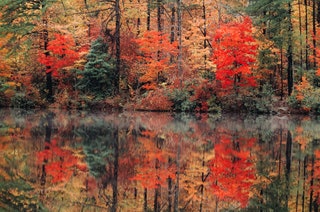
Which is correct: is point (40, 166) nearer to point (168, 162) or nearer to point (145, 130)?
point (168, 162)

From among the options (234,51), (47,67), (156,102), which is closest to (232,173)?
(234,51)

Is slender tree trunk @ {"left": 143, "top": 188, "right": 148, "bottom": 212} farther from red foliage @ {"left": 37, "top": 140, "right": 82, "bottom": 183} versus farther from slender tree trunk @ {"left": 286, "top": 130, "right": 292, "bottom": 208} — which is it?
slender tree trunk @ {"left": 286, "top": 130, "right": 292, "bottom": 208}

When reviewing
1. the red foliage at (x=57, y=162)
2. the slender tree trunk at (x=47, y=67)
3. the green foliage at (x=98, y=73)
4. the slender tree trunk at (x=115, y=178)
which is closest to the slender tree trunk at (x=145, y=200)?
the slender tree trunk at (x=115, y=178)

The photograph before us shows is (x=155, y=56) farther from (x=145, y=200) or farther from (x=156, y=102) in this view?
(x=145, y=200)

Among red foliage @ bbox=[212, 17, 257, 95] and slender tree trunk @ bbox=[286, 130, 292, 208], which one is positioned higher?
red foliage @ bbox=[212, 17, 257, 95]

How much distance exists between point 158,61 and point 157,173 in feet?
86.3

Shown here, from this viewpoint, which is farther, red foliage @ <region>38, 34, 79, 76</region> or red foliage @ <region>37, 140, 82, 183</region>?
red foliage @ <region>38, 34, 79, 76</region>

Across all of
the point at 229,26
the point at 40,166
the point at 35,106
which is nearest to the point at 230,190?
the point at 40,166

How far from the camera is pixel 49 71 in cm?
3616

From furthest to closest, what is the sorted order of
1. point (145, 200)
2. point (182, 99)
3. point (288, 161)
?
point (182, 99), point (288, 161), point (145, 200)

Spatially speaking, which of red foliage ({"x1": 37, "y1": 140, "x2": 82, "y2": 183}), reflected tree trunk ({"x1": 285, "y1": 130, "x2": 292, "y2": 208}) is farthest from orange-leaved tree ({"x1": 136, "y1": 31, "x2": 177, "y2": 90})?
red foliage ({"x1": 37, "y1": 140, "x2": 82, "y2": 183})

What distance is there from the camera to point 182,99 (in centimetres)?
3312

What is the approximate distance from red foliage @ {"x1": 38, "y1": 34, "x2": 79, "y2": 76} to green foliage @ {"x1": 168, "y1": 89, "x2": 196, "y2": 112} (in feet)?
27.3

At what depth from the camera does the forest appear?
106ft
